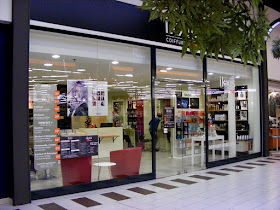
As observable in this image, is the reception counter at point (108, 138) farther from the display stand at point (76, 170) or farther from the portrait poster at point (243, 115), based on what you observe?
the portrait poster at point (243, 115)

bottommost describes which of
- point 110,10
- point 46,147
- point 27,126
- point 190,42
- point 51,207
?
point 51,207

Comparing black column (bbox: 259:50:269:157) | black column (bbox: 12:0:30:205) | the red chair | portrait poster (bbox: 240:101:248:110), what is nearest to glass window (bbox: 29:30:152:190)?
the red chair

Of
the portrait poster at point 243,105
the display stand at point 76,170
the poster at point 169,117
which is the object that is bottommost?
the display stand at point 76,170

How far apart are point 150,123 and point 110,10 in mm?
2526

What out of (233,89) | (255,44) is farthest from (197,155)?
(255,44)

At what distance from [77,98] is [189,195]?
268 centimetres

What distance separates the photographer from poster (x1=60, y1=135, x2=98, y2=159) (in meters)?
5.40

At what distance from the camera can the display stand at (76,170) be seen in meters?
5.42

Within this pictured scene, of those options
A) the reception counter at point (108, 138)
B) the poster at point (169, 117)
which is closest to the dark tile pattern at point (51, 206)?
the reception counter at point (108, 138)

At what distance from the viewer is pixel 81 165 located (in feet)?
18.5

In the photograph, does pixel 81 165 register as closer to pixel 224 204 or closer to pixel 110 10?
pixel 224 204

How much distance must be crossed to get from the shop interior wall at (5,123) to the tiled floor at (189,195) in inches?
15.3

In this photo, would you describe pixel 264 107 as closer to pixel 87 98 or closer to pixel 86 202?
pixel 87 98

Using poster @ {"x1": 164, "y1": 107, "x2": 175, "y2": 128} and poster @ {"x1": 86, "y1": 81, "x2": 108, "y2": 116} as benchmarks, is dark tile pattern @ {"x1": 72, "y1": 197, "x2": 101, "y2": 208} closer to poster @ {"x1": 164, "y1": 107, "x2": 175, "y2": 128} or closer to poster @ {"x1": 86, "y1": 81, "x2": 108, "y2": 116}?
poster @ {"x1": 86, "y1": 81, "x2": 108, "y2": 116}
